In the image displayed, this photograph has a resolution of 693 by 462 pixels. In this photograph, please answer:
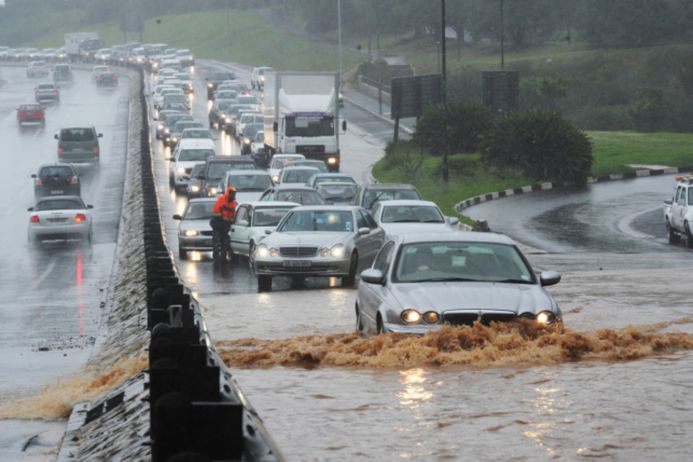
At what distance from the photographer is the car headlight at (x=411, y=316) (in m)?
14.7

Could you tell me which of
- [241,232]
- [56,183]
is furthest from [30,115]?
[241,232]

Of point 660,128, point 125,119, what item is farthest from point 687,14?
point 125,119

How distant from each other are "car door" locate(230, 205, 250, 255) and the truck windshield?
25255mm

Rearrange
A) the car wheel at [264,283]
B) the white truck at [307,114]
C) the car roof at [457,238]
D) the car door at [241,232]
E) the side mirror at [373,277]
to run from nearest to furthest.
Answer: the side mirror at [373,277] → the car roof at [457,238] → the car wheel at [264,283] → the car door at [241,232] → the white truck at [307,114]

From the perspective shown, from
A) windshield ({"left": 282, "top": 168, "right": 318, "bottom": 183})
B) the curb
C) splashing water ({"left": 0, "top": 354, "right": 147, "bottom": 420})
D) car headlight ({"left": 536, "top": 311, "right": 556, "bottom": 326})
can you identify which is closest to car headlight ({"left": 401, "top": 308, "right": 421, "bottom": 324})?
car headlight ({"left": 536, "top": 311, "right": 556, "bottom": 326})

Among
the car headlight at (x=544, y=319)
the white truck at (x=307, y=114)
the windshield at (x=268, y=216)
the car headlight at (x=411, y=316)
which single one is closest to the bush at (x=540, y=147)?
the white truck at (x=307, y=114)

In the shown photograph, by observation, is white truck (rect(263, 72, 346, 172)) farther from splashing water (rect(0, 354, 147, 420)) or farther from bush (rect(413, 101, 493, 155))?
splashing water (rect(0, 354, 147, 420))

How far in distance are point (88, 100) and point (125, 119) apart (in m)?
16.1

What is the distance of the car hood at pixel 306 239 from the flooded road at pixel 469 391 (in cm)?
418

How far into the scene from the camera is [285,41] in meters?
152

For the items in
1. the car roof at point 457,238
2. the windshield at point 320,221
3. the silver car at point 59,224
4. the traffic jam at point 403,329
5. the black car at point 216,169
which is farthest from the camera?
the black car at point 216,169

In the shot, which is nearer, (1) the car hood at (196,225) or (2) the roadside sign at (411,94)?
(1) the car hood at (196,225)

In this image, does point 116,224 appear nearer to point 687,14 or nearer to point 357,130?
point 357,130

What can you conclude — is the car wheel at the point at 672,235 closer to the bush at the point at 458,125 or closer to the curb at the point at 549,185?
the curb at the point at 549,185
